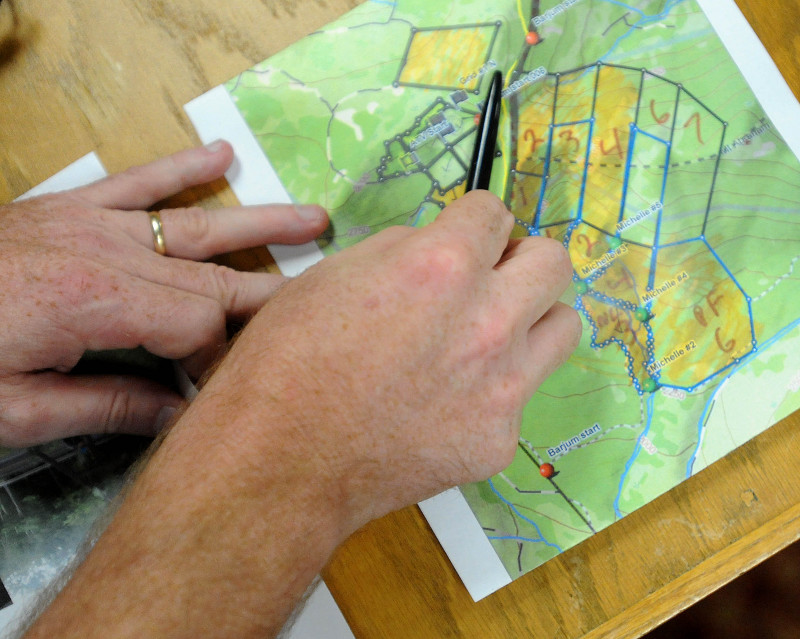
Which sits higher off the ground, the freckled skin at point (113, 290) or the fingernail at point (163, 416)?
the freckled skin at point (113, 290)

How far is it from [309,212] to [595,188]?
291 millimetres

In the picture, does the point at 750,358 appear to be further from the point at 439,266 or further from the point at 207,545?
the point at 207,545

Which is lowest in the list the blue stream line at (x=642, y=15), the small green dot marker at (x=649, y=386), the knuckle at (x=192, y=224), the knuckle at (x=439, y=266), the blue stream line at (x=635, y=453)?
the blue stream line at (x=635, y=453)

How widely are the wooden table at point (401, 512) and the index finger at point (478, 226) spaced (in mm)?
274

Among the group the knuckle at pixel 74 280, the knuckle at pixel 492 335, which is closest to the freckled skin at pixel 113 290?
the knuckle at pixel 74 280

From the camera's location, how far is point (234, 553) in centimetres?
38

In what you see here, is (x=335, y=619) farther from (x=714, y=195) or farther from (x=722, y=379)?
(x=714, y=195)

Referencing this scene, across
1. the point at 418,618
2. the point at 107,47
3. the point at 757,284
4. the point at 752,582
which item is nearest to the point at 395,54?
the point at 107,47

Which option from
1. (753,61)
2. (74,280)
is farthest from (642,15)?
(74,280)

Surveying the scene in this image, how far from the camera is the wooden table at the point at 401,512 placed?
0.59 meters

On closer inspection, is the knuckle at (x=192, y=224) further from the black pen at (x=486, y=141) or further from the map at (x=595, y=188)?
the black pen at (x=486, y=141)

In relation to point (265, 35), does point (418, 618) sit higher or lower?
lower

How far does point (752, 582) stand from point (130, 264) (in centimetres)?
117

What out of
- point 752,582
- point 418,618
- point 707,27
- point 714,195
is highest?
point 707,27
